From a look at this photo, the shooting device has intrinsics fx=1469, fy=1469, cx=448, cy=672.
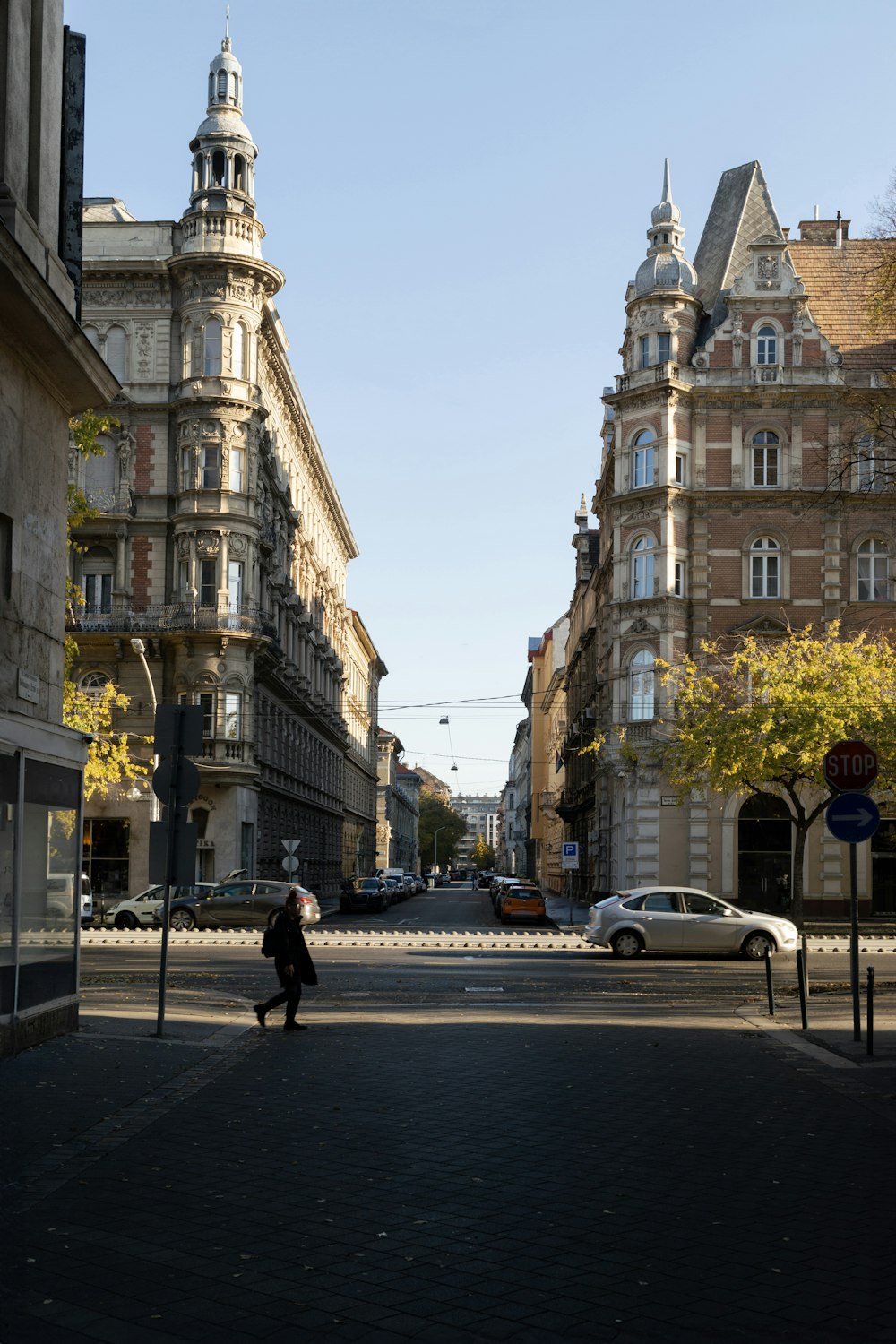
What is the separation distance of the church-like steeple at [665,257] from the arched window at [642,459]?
16.8ft

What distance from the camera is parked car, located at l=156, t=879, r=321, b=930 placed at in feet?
133

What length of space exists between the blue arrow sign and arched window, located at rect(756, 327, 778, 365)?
38.5m

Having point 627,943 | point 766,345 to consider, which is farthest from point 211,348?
point 627,943

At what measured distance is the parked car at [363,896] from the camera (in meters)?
59.8

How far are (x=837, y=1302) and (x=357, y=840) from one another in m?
104

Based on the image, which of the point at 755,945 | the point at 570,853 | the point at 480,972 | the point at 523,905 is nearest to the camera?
the point at 480,972

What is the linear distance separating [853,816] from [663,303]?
1549 inches

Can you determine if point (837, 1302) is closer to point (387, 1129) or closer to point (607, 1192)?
point (607, 1192)

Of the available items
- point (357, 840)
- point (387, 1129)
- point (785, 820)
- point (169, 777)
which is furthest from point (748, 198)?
point (357, 840)

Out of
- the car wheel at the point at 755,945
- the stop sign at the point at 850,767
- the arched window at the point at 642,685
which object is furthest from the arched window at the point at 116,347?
the stop sign at the point at 850,767

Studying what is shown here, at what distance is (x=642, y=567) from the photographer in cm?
5050

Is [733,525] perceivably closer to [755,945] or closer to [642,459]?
[642,459]

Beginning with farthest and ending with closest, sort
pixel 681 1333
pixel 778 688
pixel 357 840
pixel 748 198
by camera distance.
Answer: pixel 357 840
pixel 748 198
pixel 778 688
pixel 681 1333

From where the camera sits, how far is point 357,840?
109438mm
